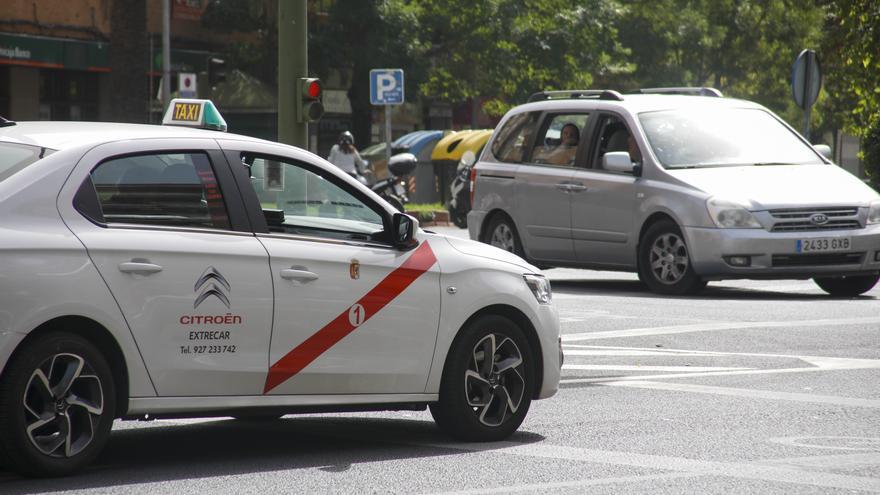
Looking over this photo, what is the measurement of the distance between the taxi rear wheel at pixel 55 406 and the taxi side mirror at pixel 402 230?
165 cm

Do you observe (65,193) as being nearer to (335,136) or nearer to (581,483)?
(581,483)

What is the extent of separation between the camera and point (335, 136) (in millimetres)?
51625

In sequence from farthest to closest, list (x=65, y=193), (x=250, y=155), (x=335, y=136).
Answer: (x=335, y=136)
(x=250, y=155)
(x=65, y=193)

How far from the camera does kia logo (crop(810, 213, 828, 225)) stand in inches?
579

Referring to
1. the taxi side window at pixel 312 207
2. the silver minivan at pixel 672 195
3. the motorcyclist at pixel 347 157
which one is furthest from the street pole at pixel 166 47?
the taxi side window at pixel 312 207

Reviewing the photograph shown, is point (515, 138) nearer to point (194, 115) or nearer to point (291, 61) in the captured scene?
point (291, 61)

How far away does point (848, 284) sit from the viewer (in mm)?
15633

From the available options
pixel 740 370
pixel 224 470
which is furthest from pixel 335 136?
pixel 224 470

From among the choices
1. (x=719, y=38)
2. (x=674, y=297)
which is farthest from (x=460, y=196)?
(x=719, y=38)

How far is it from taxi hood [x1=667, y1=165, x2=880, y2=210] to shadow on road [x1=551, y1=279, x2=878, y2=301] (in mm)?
981

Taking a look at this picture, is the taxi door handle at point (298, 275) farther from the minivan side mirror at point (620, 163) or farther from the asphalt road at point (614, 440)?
the minivan side mirror at point (620, 163)

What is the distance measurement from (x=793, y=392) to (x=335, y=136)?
4267cm

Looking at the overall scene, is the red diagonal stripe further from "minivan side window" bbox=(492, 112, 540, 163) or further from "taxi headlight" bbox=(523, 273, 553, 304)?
"minivan side window" bbox=(492, 112, 540, 163)

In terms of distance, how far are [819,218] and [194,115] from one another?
7913mm
